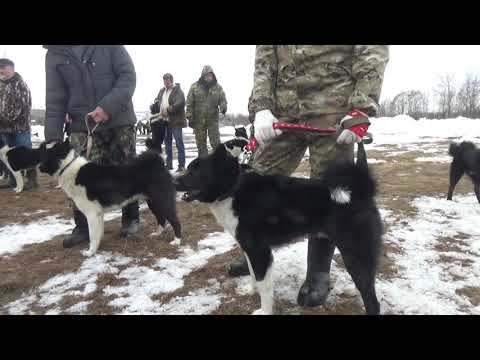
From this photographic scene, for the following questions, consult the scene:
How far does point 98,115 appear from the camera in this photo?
11.1 feet

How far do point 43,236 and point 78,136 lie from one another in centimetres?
136

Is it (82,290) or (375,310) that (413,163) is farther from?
(82,290)

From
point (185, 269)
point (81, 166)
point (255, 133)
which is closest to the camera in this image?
point (255, 133)

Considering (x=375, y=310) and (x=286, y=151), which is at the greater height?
(x=286, y=151)

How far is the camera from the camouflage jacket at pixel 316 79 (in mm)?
2191

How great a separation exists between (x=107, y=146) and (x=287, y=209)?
2.58 meters

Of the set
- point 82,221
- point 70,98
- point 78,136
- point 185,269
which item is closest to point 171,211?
point 185,269

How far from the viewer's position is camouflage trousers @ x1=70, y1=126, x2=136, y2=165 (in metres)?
3.71

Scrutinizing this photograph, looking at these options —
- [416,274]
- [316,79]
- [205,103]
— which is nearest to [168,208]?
[316,79]

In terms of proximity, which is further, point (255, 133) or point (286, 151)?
point (286, 151)

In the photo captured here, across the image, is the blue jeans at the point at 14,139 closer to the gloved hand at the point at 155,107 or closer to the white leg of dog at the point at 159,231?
the gloved hand at the point at 155,107

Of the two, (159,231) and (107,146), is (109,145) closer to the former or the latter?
(107,146)

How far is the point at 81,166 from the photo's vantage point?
3.49 m

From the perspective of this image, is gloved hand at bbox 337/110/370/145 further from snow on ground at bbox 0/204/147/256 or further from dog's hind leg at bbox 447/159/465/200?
dog's hind leg at bbox 447/159/465/200
